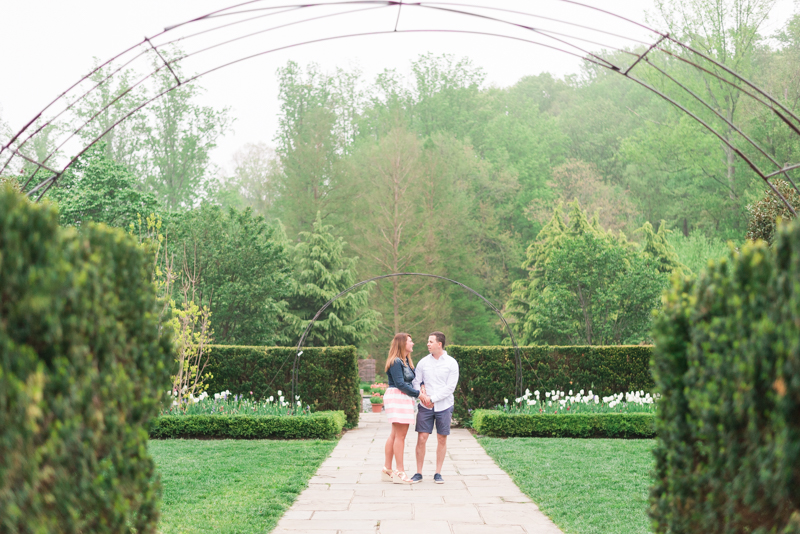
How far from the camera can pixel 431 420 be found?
23.2 ft

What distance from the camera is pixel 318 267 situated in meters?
25.1

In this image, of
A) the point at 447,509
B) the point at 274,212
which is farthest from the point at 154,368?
the point at 274,212

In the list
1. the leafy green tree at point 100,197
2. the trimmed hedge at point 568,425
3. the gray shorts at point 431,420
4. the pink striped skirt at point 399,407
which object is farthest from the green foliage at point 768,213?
the leafy green tree at point 100,197

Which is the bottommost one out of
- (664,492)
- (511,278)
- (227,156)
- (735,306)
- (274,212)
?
(664,492)

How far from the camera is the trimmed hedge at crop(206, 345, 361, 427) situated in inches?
503

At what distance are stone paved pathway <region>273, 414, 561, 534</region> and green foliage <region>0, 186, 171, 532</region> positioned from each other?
2451 mm

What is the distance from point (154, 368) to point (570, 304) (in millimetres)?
17973

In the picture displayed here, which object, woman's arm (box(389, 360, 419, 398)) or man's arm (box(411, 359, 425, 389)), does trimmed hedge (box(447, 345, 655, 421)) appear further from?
woman's arm (box(389, 360, 419, 398))

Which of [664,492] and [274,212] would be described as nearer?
[664,492]

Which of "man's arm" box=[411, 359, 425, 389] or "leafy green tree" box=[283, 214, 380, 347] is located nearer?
"man's arm" box=[411, 359, 425, 389]

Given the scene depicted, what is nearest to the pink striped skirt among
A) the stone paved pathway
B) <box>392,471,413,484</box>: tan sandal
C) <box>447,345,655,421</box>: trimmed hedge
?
<box>392,471,413,484</box>: tan sandal

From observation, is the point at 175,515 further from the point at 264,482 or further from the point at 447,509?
the point at 447,509

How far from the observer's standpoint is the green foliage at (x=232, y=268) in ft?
68.5

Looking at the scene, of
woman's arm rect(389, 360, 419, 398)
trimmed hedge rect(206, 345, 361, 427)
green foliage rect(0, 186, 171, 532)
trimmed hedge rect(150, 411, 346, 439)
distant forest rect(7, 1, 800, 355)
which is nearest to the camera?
green foliage rect(0, 186, 171, 532)
